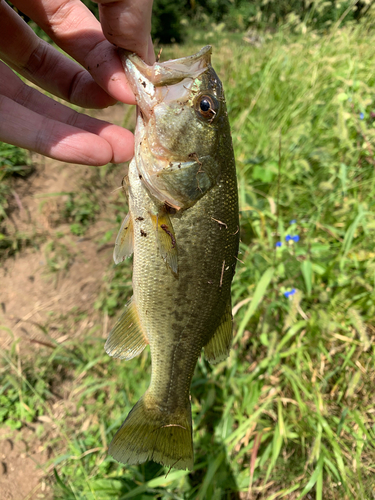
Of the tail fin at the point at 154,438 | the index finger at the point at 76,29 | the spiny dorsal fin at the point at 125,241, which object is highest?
the index finger at the point at 76,29

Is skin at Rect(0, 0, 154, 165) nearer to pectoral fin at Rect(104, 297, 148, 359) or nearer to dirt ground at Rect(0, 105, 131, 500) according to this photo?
pectoral fin at Rect(104, 297, 148, 359)

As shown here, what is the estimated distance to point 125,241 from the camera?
4.91 feet

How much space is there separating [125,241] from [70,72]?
1.13 m

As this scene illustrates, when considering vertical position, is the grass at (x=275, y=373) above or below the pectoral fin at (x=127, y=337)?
below

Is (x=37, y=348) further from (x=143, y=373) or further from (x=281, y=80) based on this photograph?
(x=281, y=80)

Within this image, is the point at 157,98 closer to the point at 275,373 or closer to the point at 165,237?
the point at 165,237

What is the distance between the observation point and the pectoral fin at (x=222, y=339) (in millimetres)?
1573

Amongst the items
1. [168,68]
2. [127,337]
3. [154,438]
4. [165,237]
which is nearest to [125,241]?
[165,237]

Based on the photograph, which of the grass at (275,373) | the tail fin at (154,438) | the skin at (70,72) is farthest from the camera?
the grass at (275,373)

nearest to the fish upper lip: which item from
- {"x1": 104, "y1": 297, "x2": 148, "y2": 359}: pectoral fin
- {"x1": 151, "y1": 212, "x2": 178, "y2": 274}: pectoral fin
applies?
{"x1": 151, "y1": 212, "x2": 178, "y2": 274}: pectoral fin

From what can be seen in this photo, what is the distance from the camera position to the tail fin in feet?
4.78

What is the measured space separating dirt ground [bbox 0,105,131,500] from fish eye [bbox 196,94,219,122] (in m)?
2.07

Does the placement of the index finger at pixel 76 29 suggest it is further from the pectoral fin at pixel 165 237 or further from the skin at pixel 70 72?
the pectoral fin at pixel 165 237

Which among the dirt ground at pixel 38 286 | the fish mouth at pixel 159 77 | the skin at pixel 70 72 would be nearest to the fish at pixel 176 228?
the fish mouth at pixel 159 77
